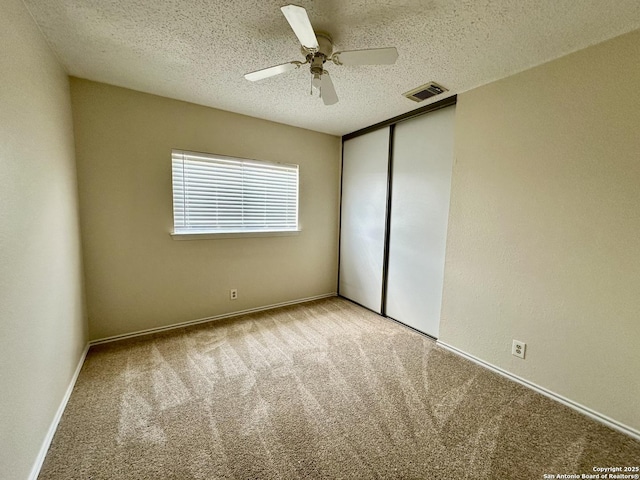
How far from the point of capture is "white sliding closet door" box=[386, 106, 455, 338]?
2.50 meters

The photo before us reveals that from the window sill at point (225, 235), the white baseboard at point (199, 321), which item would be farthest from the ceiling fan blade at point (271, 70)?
the white baseboard at point (199, 321)

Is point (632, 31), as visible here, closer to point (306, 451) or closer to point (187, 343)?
point (306, 451)

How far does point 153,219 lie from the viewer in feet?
8.34

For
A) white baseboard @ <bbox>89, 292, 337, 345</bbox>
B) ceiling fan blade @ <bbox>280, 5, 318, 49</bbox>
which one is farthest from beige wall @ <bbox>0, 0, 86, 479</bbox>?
ceiling fan blade @ <bbox>280, 5, 318, 49</bbox>

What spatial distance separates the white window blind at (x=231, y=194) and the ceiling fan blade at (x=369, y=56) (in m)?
1.83

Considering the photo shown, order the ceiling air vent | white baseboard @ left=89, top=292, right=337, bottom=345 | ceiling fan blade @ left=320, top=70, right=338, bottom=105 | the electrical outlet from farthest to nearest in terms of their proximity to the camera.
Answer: white baseboard @ left=89, top=292, right=337, bottom=345 → the ceiling air vent → the electrical outlet → ceiling fan blade @ left=320, top=70, right=338, bottom=105

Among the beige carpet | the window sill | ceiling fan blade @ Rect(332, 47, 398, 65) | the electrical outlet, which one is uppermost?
ceiling fan blade @ Rect(332, 47, 398, 65)

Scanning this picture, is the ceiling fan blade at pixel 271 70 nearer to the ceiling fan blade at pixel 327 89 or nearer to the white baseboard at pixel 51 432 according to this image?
the ceiling fan blade at pixel 327 89

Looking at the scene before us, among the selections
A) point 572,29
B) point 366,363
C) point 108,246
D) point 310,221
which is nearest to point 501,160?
point 572,29

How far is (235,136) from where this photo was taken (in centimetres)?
290

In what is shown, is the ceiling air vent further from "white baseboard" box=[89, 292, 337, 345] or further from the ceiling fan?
"white baseboard" box=[89, 292, 337, 345]

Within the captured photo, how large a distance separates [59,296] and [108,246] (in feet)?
2.57

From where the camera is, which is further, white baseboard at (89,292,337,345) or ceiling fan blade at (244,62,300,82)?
white baseboard at (89,292,337,345)

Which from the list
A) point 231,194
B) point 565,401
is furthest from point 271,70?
point 565,401
